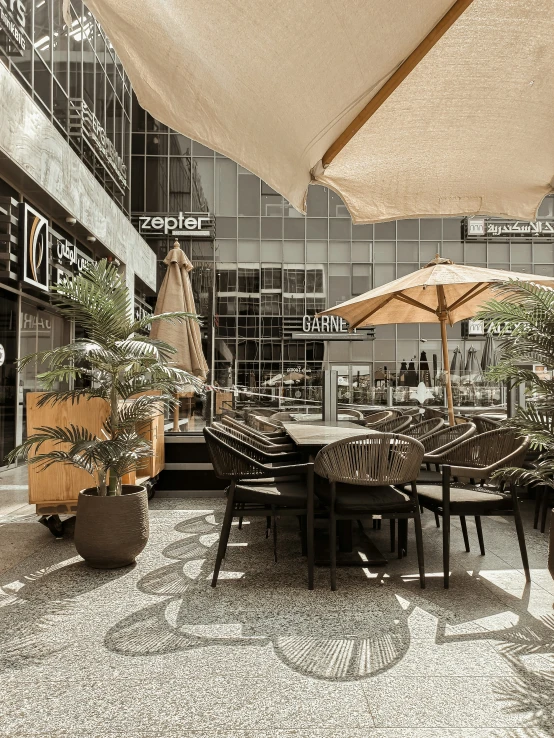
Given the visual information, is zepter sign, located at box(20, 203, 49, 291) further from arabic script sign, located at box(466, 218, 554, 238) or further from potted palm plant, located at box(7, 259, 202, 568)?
arabic script sign, located at box(466, 218, 554, 238)

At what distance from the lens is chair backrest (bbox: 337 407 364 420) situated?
812 centimetres

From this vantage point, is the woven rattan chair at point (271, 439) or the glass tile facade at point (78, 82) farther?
the glass tile facade at point (78, 82)

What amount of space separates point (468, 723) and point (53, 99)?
11.6 meters

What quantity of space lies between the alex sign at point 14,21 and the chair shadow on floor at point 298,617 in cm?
816

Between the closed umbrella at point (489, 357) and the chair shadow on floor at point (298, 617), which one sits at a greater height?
the closed umbrella at point (489, 357)

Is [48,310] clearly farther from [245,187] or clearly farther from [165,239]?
[245,187]

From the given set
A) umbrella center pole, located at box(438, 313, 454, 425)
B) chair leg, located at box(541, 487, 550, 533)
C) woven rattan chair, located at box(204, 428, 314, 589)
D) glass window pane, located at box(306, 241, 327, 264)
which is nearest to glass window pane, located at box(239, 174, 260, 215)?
glass window pane, located at box(306, 241, 327, 264)

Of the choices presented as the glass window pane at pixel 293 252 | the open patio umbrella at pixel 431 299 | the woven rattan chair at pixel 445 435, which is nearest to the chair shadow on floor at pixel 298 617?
the woven rattan chair at pixel 445 435

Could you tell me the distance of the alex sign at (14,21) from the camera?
8.70m

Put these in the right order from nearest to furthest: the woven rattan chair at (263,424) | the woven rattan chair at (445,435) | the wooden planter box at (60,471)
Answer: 1. the wooden planter box at (60,471)
2. the woven rattan chair at (445,435)
3. the woven rattan chair at (263,424)

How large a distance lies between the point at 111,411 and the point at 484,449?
2954mm

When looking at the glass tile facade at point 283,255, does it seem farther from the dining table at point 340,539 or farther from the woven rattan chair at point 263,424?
the dining table at point 340,539

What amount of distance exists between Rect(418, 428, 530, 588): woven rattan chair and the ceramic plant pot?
2.07 m

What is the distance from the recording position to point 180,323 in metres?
8.19
